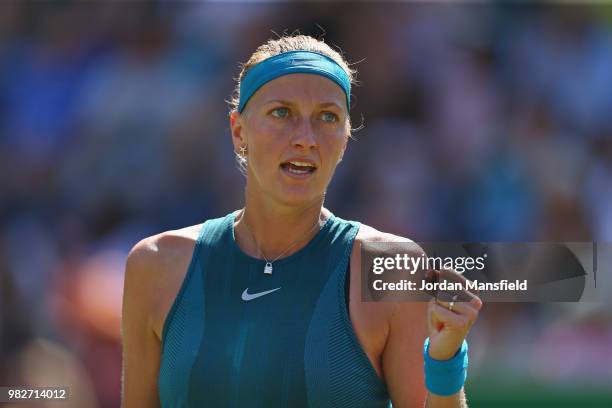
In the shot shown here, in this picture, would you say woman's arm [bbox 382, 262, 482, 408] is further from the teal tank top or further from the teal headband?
the teal headband

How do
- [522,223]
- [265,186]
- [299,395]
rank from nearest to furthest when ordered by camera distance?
1. [299,395]
2. [265,186]
3. [522,223]

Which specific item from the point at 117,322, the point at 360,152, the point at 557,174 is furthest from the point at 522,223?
the point at 117,322

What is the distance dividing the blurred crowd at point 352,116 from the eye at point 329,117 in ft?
11.0

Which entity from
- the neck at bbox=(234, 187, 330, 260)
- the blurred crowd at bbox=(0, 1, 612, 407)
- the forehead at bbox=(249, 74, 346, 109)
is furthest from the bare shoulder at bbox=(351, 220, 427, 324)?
the blurred crowd at bbox=(0, 1, 612, 407)

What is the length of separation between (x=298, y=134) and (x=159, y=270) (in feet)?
2.01

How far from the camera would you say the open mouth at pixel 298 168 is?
9.18ft

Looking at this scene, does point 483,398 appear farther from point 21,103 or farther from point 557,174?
point 21,103

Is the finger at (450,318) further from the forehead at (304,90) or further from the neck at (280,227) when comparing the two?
the forehead at (304,90)

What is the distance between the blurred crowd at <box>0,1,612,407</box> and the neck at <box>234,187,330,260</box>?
125 inches

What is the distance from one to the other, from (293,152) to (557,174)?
4.06 meters

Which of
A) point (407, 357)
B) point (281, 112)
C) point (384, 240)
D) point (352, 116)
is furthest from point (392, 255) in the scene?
point (352, 116)

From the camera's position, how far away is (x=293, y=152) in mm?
2799

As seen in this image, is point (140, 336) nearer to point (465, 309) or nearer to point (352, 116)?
point (465, 309)

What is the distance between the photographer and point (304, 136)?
2.79m
